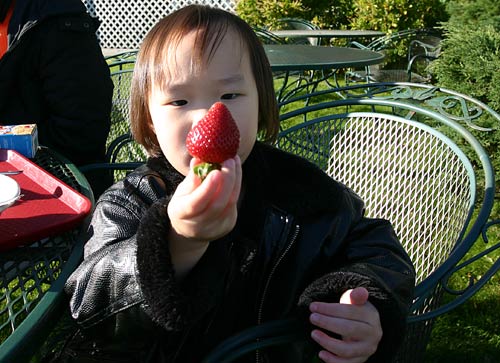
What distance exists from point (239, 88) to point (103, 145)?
3.80 feet

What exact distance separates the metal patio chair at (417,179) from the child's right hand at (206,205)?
1.91 feet

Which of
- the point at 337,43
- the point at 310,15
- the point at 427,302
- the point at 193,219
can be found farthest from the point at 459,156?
the point at 310,15

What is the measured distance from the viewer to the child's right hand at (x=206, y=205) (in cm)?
83

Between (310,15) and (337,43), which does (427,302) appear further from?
(310,15)

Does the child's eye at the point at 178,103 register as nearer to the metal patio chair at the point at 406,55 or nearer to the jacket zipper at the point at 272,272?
the jacket zipper at the point at 272,272

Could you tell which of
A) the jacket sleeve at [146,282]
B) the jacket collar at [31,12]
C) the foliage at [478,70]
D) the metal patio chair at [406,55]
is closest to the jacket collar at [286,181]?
the jacket sleeve at [146,282]

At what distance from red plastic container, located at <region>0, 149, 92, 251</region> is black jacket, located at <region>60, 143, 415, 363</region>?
7cm

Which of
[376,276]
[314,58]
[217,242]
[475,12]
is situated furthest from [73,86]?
[475,12]

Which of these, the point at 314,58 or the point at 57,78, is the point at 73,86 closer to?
the point at 57,78

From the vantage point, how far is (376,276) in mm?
1183

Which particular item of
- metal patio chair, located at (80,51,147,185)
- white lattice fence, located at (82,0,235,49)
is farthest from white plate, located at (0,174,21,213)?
white lattice fence, located at (82,0,235,49)

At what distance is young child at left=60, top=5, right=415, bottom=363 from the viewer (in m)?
0.97

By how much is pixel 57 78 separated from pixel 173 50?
101cm

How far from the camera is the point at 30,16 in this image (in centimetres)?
206
